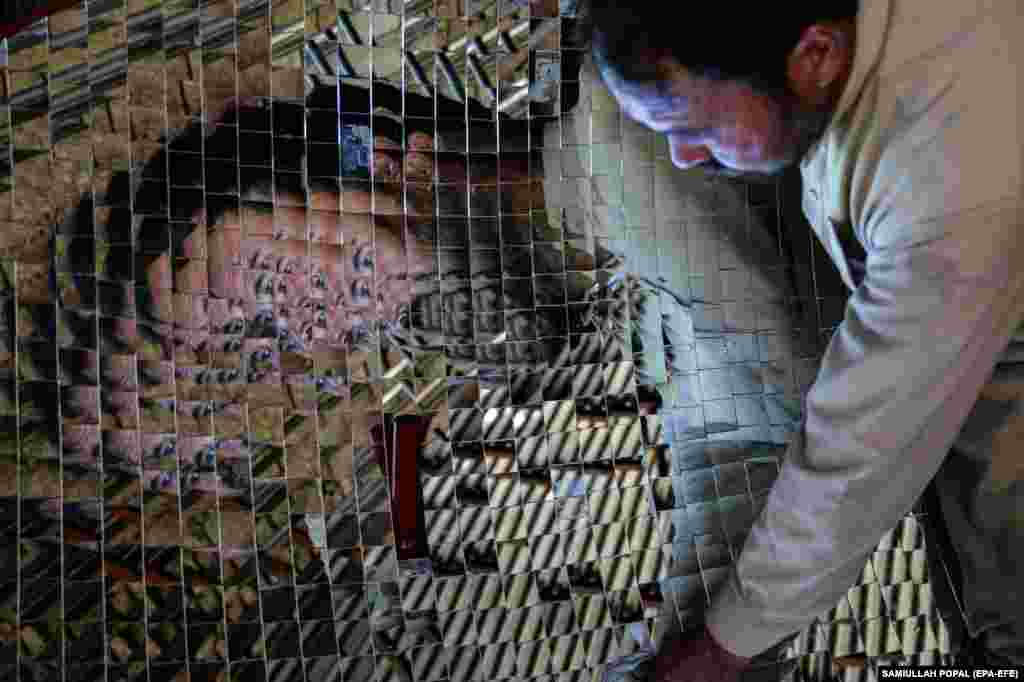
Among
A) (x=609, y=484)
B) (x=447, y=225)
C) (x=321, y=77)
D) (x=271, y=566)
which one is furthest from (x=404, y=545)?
(x=321, y=77)

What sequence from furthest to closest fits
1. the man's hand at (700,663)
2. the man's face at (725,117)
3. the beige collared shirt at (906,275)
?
the man's hand at (700,663) < the man's face at (725,117) < the beige collared shirt at (906,275)

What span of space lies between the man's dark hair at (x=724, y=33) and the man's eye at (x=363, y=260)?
41 cm

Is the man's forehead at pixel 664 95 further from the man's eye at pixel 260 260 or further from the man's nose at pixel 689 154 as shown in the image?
the man's eye at pixel 260 260

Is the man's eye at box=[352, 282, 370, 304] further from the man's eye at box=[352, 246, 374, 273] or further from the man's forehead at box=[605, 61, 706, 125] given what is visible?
the man's forehead at box=[605, 61, 706, 125]

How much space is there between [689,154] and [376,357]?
41 cm

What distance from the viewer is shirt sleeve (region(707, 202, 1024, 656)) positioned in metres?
0.66

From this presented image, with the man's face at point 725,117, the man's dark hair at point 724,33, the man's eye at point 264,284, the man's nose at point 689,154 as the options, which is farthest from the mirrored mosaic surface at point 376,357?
the man's dark hair at point 724,33

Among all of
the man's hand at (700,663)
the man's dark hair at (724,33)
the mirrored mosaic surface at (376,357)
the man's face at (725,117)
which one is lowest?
the man's hand at (700,663)

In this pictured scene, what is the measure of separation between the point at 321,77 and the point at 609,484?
56 cm

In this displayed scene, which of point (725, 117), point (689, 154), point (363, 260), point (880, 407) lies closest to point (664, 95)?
point (725, 117)

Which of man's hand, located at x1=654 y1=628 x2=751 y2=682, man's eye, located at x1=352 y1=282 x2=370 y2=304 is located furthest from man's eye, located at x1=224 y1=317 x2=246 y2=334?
man's hand, located at x1=654 y1=628 x2=751 y2=682

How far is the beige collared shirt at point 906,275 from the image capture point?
655 mm

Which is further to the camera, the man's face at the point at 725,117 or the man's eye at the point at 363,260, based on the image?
the man's eye at the point at 363,260

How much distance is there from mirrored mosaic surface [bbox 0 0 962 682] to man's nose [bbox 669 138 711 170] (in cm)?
11
